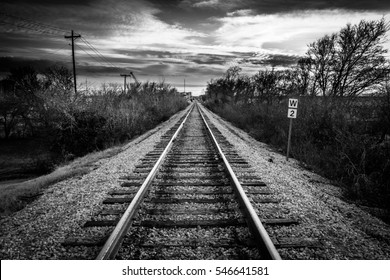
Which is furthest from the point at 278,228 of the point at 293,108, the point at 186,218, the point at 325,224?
the point at 293,108

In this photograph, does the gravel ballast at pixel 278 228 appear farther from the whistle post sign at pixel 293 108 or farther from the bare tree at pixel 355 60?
the bare tree at pixel 355 60

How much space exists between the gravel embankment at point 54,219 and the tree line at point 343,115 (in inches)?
213

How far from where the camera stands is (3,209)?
169 inches

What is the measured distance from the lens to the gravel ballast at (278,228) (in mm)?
3012

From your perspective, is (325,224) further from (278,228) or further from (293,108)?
(293,108)

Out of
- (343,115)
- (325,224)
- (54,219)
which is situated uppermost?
(343,115)

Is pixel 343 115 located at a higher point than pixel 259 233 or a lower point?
higher

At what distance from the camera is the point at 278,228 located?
351 cm

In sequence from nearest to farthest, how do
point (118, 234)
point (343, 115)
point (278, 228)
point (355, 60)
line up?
point (118, 234), point (278, 228), point (343, 115), point (355, 60)

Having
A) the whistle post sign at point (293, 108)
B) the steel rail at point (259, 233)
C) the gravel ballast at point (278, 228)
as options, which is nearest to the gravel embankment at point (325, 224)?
Answer: the gravel ballast at point (278, 228)

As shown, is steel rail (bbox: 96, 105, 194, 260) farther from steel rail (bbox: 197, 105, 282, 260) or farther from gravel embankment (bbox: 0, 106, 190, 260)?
steel rail (bbox: 197, 105, 282, 260)

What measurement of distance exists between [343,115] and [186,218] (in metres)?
8.33
